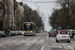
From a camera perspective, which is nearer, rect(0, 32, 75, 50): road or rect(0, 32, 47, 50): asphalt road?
rect(0, 32, 75, 50): road

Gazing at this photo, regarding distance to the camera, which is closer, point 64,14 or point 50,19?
point 64,14

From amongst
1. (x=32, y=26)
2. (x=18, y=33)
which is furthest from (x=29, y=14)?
(x=32, y=26)

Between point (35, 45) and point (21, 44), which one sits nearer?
point (35, 45)

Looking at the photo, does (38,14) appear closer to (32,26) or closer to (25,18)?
(25,18)

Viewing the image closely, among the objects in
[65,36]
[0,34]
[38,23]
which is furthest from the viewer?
[38,23]

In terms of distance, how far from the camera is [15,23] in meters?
116

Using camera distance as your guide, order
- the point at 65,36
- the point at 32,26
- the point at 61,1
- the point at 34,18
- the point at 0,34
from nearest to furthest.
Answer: the point at 65,36, the point at 0,34, the point at 32,26, the point at 61,1, the point at 34,18

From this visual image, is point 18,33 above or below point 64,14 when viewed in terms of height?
below

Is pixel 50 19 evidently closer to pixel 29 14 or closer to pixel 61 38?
pixel 29 14

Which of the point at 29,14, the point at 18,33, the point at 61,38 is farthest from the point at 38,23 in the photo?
the point at 61,38

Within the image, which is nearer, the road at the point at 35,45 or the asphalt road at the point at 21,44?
the road at the point at 35,45

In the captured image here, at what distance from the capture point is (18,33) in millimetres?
78188

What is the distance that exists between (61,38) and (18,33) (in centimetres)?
4846

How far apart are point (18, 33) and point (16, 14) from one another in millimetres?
42257
